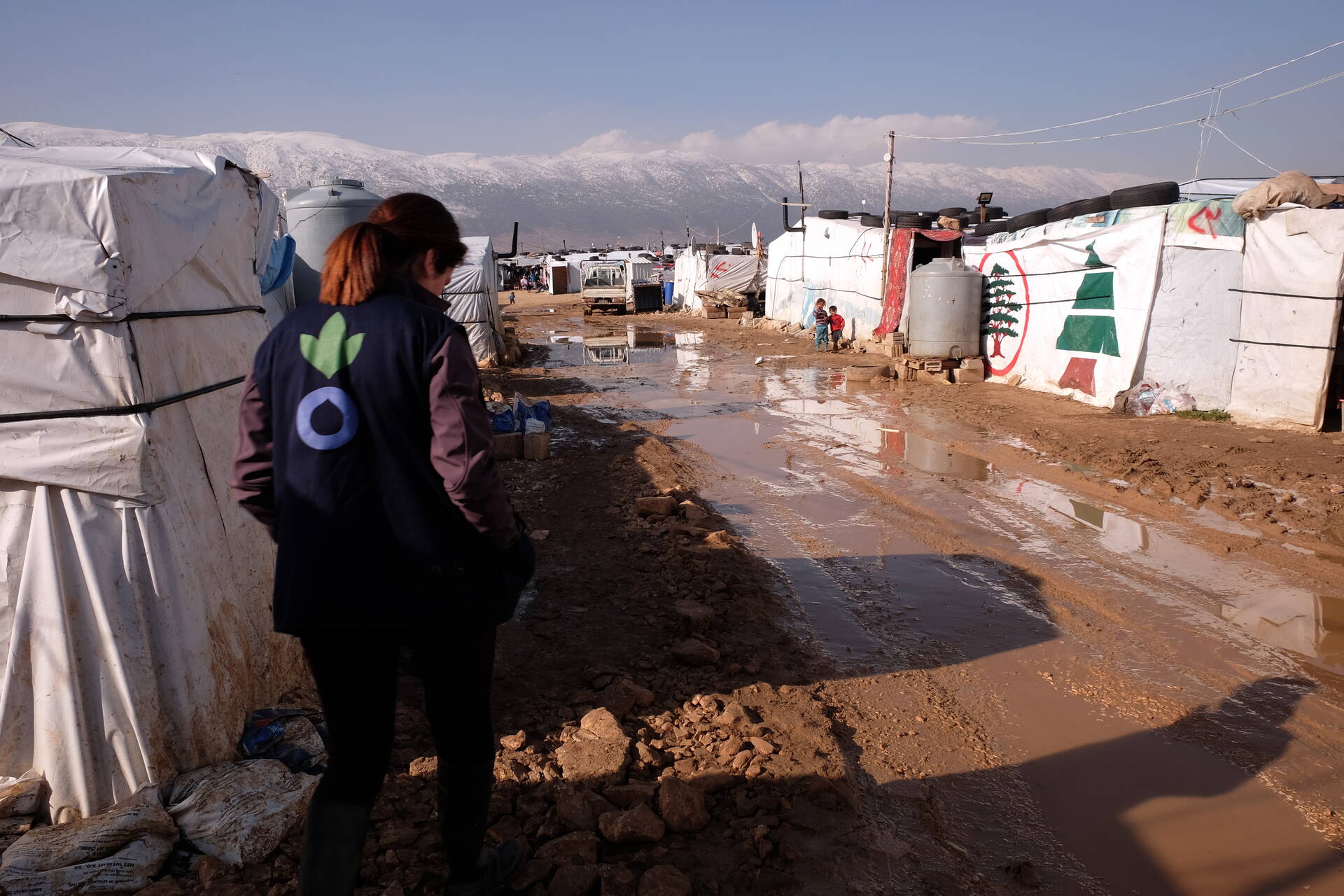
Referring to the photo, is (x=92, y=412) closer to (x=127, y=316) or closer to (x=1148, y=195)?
(x=127, y=316)

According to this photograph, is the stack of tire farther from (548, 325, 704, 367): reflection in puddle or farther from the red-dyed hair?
the red-dyed hair

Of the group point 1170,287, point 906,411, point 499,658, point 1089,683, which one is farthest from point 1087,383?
point 499,658

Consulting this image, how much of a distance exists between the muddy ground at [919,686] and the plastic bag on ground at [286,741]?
0.93 ft

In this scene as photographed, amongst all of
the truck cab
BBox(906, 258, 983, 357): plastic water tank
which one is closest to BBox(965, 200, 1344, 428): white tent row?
BBox(906, 258, 983, 357): plastic water tank

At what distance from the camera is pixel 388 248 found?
1.94m

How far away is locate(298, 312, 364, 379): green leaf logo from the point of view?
1824 millimetres

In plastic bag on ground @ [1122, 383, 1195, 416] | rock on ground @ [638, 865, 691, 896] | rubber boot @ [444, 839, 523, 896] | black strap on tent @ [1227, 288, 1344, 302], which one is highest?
black strap on tent @ [1227, 288, 1344, 302]

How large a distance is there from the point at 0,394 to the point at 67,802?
1214 millimetres

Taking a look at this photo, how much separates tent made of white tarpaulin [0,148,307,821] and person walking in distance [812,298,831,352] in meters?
17.3

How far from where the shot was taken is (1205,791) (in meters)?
3.00

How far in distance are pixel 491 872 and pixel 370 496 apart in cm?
115

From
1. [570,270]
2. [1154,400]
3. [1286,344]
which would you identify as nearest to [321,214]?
[1154,400]

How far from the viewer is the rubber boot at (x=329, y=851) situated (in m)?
1.92

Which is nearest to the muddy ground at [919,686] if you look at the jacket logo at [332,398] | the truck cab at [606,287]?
the jacket logo at [332,398]
